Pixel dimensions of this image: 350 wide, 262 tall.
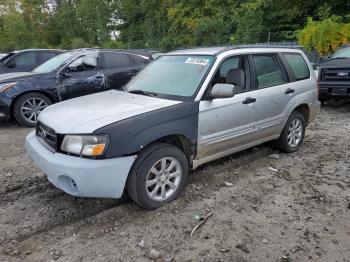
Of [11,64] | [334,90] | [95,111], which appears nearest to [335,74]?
[334,90]

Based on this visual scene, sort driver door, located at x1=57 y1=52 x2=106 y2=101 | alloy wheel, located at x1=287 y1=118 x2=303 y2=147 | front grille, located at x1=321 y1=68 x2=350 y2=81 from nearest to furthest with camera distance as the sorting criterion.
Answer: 1. alloy wheel, located at x1=287 y1=118 x2=303 y2=147
2. driver door, located at x1=57 y1=52 x2=106 y2=101
3. front grille, located at x1=321 y1=68 x2=350 y2=81

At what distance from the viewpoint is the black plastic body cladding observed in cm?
339

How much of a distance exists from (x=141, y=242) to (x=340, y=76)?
24.7 ft

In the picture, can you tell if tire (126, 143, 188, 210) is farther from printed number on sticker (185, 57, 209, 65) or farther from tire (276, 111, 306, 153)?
tire (276, 111, 306, 153)

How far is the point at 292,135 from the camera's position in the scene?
5.65m

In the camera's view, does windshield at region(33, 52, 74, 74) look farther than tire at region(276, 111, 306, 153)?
Yes

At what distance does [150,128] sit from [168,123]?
9.5 inches

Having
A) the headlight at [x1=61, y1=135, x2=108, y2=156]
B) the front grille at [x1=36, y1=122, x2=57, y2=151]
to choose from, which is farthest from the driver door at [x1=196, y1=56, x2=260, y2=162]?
the front grille at [x1=36, y1=122, x2=57, y2=151]

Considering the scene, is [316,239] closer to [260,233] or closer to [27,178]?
[260,233]

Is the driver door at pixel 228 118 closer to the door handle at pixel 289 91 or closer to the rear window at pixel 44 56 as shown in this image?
the door handle at pixel 289 91

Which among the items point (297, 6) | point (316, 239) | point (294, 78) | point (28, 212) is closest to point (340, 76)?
point (294, 78)

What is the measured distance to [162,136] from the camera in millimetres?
3732

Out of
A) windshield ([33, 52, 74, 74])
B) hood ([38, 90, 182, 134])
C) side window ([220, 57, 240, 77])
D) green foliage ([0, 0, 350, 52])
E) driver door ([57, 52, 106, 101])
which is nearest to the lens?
hood ([38, 90, 182, 134])

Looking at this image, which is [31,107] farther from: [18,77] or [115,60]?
[115,60]
